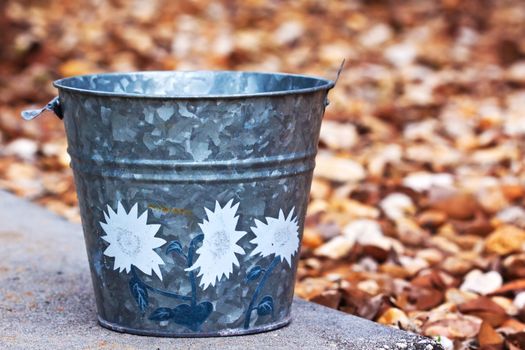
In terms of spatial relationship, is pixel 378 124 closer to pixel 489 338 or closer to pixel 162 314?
pixel 489 338

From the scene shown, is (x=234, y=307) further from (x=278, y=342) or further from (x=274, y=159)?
(x=274, y=159)

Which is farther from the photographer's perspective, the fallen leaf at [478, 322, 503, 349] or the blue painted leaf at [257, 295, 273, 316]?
the fallen leaf at [478, 322, 503, 349]

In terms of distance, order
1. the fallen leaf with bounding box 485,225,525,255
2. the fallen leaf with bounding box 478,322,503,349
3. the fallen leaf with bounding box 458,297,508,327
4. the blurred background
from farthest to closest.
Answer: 1. the fallen leaf with bounding box 485,225,525,255
2. the blurred background
3. the fallen leaf with bounding box 458,297,508,327
4. the fallen leaf with bounding box 478,322,503,349

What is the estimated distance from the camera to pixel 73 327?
2057mm

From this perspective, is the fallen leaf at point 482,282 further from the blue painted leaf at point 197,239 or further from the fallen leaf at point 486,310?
the blue painted leaf at point 197,239

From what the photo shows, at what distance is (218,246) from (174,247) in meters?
0.09

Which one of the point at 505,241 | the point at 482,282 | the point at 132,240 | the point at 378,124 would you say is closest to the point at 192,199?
the point at 132,240

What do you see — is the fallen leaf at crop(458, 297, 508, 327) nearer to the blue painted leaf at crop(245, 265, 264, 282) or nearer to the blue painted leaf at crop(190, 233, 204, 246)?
the blue painted leaf at crop(245, 265, 264, 282)

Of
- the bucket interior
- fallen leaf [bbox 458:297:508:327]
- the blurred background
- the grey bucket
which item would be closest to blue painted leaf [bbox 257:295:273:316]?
the grey bucket

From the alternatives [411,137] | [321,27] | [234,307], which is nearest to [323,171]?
[411,137]

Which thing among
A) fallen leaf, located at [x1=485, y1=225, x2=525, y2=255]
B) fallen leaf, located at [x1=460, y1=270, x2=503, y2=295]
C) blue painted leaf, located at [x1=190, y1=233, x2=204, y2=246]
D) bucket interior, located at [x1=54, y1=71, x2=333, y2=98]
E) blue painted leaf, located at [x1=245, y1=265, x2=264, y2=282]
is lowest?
fallen leaf, located at [x1=460, y1=270, x2=503, y2=295]

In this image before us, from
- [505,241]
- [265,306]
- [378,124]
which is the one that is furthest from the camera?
[378,124]

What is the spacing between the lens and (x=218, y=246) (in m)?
1.92

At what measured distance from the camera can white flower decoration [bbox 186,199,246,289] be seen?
1.91 meters
